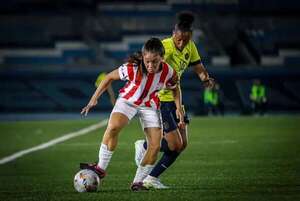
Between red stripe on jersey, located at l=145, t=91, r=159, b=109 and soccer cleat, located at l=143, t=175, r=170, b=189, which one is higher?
red stripe on jersey, located at l=145, t=91, r=159, b=109

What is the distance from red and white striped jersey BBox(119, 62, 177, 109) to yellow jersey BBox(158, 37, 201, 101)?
732 millimetres

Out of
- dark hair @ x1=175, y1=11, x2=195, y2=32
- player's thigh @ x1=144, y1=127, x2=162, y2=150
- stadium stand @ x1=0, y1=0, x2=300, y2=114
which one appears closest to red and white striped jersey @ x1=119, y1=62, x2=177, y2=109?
player's thigh @ x1=144, y1=127, x2=162, y2=150

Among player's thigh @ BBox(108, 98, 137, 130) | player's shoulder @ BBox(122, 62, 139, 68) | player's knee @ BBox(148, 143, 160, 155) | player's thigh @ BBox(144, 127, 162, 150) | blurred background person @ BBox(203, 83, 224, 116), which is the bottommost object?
blurred background person @ BBox(203, 83, 224, 116)

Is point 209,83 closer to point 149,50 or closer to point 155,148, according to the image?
point 155,148

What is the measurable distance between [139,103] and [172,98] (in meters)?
1.23

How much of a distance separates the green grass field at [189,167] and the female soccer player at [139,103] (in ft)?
1.32

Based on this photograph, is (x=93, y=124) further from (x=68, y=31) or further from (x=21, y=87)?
(x=68, y=31)

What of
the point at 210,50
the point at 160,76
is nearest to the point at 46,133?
the point at 160,76

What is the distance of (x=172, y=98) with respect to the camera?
40.6 feet

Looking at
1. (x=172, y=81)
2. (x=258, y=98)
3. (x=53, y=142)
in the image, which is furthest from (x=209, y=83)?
(x=258, y=98)

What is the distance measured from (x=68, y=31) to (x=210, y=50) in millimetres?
7228

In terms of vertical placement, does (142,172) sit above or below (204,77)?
below

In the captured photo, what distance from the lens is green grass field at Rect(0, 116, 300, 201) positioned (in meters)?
11.0

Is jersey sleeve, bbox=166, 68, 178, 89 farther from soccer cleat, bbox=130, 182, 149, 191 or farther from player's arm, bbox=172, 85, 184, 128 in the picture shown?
soccer cleat, bbox=130, 182, 149, 191
